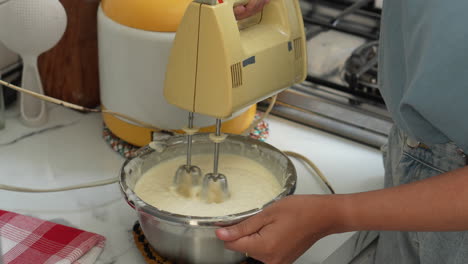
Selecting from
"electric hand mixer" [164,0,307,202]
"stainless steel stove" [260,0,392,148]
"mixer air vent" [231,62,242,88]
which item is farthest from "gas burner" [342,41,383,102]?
"mixer air vent" [231,62,242,88]

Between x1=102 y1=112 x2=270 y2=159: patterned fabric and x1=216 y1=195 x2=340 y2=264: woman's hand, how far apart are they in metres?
0.33

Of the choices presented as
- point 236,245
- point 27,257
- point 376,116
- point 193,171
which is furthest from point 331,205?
point 376,116

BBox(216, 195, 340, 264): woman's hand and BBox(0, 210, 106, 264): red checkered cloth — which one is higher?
BBox(216, 195, 340, 264): woman's hand

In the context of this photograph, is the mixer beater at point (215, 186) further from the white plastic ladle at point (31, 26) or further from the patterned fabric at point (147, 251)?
the white plastic ladle at point (31, 26)

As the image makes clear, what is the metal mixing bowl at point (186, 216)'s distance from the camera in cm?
70

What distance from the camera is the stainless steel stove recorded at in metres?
1.07

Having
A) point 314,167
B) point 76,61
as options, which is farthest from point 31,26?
point 314,167

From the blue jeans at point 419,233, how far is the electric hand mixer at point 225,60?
0.17 metres

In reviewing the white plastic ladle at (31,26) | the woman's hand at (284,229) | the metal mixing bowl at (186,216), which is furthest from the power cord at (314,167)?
the white plastic ladle at (31,26)

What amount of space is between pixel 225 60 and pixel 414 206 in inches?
10.1

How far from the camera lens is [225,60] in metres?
0.71

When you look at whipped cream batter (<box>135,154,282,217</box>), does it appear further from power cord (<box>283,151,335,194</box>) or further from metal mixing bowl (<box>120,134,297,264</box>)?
power cord (<box>283,151,335,194</box>)

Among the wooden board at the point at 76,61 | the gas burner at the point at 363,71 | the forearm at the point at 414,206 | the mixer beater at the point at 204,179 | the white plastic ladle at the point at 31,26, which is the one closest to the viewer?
the forearm at the point at 414,206

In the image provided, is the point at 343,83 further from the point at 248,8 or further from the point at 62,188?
the point at 62,188
